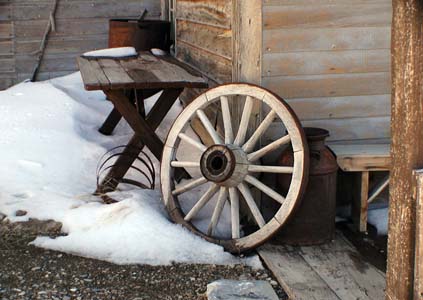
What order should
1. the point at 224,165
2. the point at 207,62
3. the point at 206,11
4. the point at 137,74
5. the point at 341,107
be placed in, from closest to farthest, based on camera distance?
1. the point at 224,165
2. the point at 341,107
3. the point at 137,74
4. the point at 206,11
5. the point at 207,62

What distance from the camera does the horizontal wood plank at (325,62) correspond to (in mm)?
5191

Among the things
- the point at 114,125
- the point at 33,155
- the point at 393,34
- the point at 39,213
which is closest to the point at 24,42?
the point at 114,125

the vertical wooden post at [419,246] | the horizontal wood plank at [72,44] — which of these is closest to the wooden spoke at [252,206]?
the vertical wooden post at [419,246]

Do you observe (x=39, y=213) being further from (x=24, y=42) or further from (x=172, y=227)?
(x=24, y=42)

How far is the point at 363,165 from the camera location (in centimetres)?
507

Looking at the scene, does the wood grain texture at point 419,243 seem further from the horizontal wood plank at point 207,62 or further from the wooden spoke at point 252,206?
the horizontal wood plank at point 207,62

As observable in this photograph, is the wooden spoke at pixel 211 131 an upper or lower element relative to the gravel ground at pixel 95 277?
upper

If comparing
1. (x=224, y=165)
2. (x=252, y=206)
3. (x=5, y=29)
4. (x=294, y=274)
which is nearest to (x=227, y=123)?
(x=224, y=165)

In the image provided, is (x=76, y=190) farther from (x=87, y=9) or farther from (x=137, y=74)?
(x=87, y=9)

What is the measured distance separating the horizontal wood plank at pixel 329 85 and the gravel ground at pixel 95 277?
134 centimetres

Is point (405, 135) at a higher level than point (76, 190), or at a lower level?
higher

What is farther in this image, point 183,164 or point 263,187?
point 183,164

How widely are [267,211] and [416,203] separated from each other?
8.12 feet

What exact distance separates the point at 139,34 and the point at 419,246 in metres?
5.36
